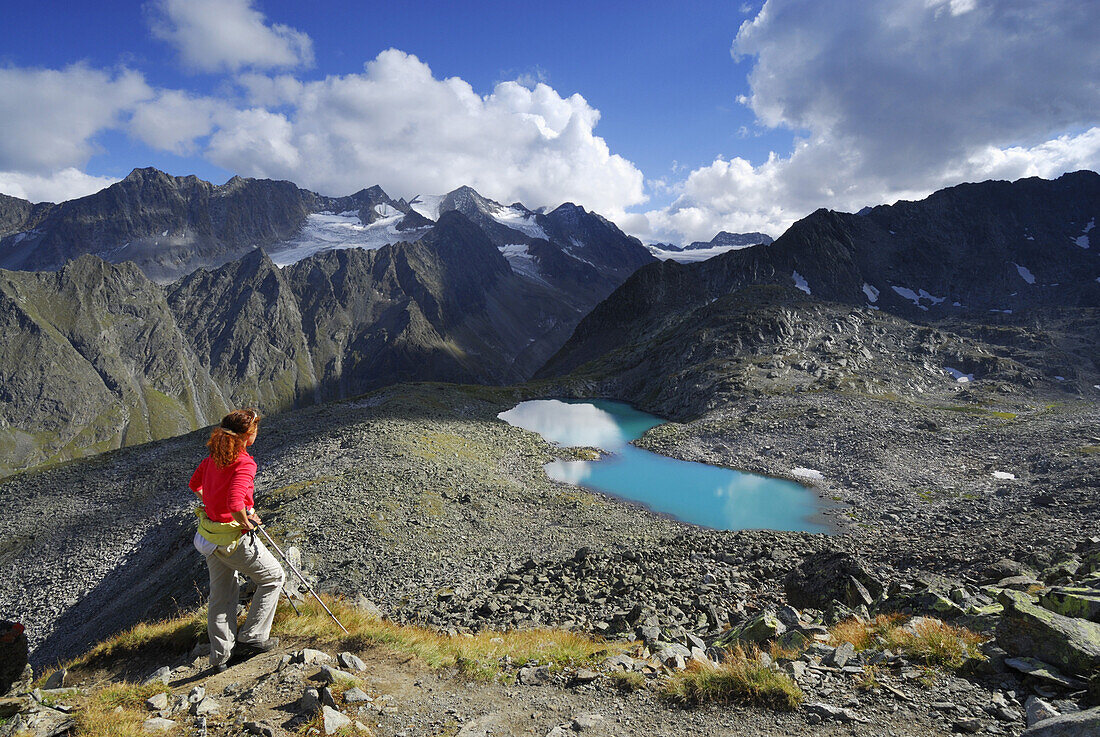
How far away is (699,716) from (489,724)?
299cm

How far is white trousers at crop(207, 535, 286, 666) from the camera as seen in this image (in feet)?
25.7

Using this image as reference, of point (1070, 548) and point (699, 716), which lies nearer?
point (699, 716)

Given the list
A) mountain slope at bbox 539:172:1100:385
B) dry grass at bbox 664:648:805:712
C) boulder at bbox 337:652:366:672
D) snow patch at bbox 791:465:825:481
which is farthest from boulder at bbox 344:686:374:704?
mountain slope at bbox 539:172:1100:385

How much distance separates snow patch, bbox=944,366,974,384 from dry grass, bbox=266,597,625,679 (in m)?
89.2

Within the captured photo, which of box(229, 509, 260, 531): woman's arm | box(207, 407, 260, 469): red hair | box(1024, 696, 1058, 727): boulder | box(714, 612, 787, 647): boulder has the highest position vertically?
box(207, 407, 260, 469): red hair

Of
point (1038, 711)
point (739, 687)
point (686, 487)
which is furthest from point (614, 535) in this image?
point (1038, 711)

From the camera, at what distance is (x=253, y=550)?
7.90 metres

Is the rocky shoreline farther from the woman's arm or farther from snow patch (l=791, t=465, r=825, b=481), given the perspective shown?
the woman's arm

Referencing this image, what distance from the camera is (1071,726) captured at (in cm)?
509

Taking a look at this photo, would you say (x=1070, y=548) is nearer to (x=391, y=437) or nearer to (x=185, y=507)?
(x=391, y=437)

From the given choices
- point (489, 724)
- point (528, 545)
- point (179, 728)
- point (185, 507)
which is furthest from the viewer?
point (185, 507)

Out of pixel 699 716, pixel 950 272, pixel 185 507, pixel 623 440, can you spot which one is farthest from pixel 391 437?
pixel 950 272

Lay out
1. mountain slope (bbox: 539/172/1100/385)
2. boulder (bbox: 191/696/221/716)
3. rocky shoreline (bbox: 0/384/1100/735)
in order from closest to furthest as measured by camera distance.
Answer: boulder (bbox: 191/696/221/716) → rocky shoreline (bbox: 0/384/1100/735) → mountain slope (bbox: 539/172/1100/385)

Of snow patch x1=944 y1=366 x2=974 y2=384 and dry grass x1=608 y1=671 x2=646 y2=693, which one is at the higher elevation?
snow patch x1=944 y1=366 x2=974 y2=384
